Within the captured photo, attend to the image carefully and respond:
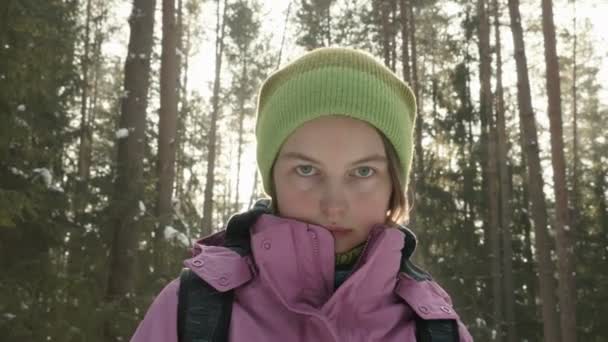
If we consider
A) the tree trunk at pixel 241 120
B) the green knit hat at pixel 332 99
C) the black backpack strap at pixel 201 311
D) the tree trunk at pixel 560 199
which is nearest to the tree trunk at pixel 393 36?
the tree trunk at pixel 560 199

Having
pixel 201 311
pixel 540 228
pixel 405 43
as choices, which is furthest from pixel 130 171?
pixel 405 43

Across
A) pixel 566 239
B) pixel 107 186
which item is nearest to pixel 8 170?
pixel 107 186

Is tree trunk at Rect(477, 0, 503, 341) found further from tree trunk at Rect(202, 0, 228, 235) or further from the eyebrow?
the eyebrow

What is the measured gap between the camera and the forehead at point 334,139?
1.80m

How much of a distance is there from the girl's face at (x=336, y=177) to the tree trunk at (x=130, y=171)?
243 inches

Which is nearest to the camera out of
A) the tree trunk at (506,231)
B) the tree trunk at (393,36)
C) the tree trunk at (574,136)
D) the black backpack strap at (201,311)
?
the black backpack strap at (201,311)

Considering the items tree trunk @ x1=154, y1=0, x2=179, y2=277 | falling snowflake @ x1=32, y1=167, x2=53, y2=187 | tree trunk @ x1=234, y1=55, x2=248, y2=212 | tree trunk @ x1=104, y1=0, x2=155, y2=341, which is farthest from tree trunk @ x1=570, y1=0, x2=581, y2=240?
falling snowflake @ x1=32, y1=167, x2=53, y2=187

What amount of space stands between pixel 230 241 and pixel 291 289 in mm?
296

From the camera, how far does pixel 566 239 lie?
10867 millimetres

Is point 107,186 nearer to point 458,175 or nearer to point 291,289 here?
point 291,289

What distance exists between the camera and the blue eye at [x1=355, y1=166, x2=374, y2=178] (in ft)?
6.05

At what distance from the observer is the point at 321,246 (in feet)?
5.72

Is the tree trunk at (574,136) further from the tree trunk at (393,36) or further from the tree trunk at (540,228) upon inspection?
the tree trunk at (540,228)

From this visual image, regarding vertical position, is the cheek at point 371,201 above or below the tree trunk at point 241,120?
below
